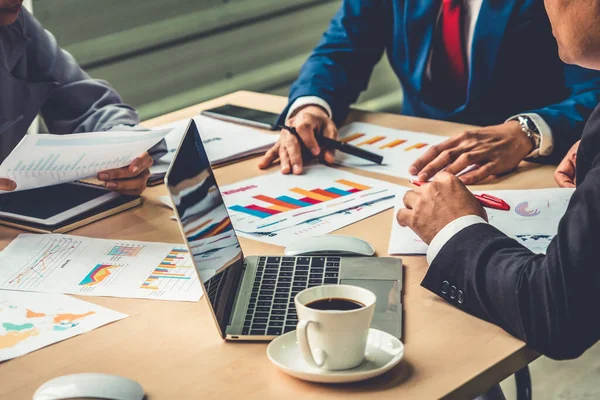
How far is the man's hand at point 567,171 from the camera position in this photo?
1501 millimetres

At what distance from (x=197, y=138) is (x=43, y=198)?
51 centimetres

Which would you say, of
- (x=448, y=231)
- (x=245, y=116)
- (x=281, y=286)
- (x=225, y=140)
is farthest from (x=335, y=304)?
(x=245, y=116)

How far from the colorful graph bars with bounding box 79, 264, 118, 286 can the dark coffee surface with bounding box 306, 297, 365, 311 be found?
0.43 metres

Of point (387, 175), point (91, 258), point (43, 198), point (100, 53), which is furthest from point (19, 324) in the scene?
point (100, 53)

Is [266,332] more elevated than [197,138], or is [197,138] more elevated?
[197,138]

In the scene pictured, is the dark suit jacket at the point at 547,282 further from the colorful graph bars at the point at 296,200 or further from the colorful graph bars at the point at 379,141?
the colorful graph bars at the point at 379,141

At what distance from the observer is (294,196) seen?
4.99 feet

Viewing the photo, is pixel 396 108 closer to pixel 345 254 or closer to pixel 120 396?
pixel 345 254

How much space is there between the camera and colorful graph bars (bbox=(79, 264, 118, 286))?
47.1 inches

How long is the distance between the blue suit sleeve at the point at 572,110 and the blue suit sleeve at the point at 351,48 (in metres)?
0.56

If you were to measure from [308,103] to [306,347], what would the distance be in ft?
3.81

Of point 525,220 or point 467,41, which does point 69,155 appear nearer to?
point 525,220

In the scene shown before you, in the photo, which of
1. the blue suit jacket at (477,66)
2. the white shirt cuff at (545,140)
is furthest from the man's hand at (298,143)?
the white shirt cuff at (545,140)

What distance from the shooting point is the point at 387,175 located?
161 centimetres
